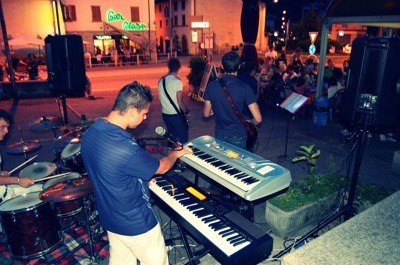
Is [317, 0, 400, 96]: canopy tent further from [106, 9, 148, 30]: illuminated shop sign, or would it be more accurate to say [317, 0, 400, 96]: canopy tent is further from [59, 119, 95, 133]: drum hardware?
[106, 9, 148, 30]: illuminated shop sign

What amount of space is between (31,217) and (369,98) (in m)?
4.40

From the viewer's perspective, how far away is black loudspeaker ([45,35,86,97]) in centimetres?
754

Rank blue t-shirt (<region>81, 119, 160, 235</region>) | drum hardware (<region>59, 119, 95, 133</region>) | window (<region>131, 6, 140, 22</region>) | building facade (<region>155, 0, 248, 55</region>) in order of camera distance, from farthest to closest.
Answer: building facade (<region>155, 0, 248, 55</region>) → window (<region>131, 6, 140, 22</region>) → drum hardware (<region>59, 119, 95, 133</region>) → blue t-shirt (<region>81, 119, 160, 235</region>)

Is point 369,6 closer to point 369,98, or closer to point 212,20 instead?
point 369,98

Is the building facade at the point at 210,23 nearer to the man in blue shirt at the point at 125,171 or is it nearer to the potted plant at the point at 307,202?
the potted plant at the point at 307,202

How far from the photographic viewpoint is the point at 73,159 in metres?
4.62

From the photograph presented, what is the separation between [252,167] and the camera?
3471 mm

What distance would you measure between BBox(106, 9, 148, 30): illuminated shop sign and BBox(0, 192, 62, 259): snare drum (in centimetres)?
3233

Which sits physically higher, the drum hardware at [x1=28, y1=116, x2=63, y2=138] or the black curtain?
the black curtain

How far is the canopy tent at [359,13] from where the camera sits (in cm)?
845

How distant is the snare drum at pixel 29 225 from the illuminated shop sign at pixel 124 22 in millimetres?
32334

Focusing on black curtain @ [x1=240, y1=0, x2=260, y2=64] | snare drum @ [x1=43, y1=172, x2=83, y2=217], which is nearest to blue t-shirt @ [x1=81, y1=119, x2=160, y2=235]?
snare drum @ [x1=43, y1=172, x2=83, y2=217]

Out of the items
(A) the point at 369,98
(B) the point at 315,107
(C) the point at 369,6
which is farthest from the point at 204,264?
(C) the point at 369,6

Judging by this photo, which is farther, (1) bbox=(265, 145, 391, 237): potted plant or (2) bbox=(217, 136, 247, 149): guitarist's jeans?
(2) bbox=(217, 136, 247, 149): guitarist's jeans
